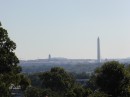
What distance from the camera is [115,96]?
37188mm

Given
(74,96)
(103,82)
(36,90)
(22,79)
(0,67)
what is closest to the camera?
(0,67)

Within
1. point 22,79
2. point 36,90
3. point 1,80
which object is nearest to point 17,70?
point 1,80

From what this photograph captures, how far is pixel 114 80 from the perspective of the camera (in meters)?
37.7

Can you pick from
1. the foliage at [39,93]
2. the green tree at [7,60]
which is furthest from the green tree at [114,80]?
the foliage at [39,93]

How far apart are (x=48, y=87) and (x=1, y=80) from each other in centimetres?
4449

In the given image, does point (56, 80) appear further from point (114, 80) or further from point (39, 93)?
point (114, 80)

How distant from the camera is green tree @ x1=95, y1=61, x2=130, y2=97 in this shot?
122 ft

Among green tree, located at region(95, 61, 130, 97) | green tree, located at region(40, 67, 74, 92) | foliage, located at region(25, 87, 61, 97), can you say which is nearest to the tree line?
green tree, located at region(95, 61, 130, 97)

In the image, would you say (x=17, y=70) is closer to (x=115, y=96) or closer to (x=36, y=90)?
(x=115, y=96)

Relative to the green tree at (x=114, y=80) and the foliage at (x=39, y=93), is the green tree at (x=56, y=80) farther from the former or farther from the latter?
the green tree at (x=114, y=80)

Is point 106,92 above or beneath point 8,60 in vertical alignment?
beneath

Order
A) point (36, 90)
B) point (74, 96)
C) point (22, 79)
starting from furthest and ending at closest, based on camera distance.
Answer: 1. point (36, 90)
2. point (74, 96)
3. point (22, 79)

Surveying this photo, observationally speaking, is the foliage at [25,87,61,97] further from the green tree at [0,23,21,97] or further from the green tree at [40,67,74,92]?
the green tree at [0,23,21,97]

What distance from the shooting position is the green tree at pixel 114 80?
3719 cm
